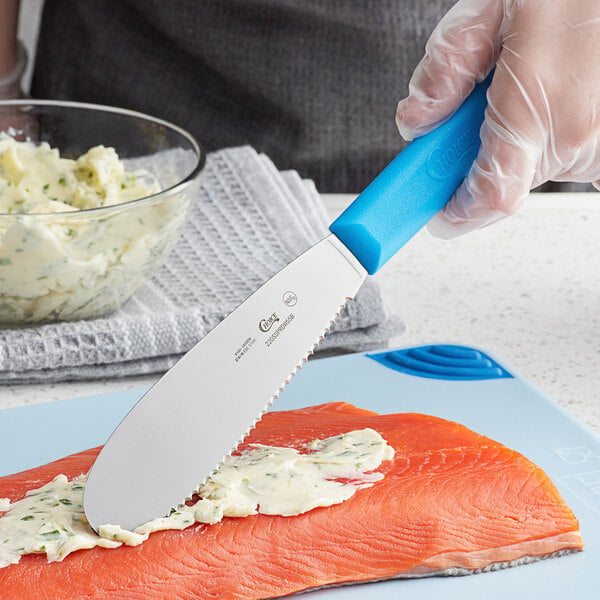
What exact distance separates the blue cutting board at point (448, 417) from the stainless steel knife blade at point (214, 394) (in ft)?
0.69

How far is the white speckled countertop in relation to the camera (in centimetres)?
166

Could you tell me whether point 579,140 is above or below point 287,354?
above

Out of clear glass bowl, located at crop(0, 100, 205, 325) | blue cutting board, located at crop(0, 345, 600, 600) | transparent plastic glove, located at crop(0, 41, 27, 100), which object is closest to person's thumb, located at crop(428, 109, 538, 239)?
blue cutting board, located at crop(0, 345, 600, 600)

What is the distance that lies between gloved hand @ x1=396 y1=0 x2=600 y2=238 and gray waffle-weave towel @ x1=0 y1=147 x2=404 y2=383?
43 cm

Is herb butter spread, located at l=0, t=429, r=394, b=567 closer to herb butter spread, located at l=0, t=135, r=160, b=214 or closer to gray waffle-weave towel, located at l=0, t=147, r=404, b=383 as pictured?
gray waffle-weave towel, located at l=0, t=147, r=404, b=383

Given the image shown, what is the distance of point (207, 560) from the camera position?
3.85 ft

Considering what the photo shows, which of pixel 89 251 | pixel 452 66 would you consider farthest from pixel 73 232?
pixel 452 66

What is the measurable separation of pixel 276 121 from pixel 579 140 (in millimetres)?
1171

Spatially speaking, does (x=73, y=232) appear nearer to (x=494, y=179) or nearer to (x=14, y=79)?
(x=494, y=179)

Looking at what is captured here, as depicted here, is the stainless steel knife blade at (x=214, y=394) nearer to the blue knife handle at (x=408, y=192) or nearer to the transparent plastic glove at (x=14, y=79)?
the blue knife handle at (x=408, y=192)

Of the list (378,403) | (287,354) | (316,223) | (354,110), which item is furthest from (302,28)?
(287,354)

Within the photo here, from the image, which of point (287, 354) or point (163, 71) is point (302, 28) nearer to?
point (163, 71)

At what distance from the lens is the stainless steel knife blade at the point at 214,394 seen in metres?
1.18

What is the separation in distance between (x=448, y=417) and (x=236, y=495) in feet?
1.37
